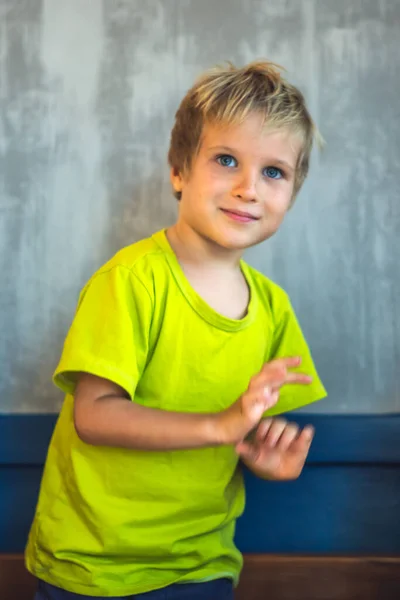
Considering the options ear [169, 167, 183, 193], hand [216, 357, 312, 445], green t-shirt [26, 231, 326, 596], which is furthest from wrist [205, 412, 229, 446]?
ear [169, 167, 183, 193]

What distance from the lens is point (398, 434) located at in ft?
3.82

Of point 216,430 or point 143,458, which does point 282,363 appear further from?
point 143,458

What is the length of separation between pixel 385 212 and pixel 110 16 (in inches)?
22.7

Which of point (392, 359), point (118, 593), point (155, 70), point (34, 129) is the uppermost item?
point (155, 70)

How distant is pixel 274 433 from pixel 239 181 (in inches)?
13.5

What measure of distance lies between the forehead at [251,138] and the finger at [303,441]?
14.8 inches

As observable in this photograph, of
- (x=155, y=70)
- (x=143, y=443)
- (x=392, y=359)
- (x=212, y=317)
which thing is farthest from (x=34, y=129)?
(x=392, y=359)

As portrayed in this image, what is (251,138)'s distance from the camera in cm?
94

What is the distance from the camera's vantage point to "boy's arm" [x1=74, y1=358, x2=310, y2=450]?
81cm

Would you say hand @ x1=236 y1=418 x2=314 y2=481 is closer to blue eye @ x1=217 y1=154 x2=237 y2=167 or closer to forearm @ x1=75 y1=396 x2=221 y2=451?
forearm @ x1=75 y1=396 x2=221 y2=451

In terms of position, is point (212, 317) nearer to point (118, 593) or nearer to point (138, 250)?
point (138, 250)

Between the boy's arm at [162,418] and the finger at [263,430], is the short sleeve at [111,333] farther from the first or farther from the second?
the finger at [263,430]

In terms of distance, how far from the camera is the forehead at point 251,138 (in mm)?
944

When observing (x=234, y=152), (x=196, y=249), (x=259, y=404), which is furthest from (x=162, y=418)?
(x=234, y=152)
